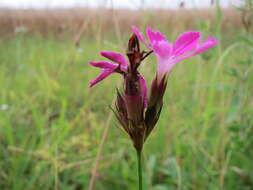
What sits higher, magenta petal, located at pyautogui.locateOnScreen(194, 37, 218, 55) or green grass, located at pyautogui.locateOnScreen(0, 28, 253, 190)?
magenta petal, located at pyautogui.locateOnScreen(194, 37, 218, 55)

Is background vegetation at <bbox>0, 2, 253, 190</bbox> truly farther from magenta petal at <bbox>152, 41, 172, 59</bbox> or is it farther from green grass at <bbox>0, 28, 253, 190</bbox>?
magenta petal at <bbox>152, 41, 172, 59</bbox>

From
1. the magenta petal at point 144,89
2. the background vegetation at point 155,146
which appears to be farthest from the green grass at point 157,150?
the magenta petal at point 144,89

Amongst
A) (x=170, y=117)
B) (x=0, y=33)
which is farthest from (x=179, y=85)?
(x=0, y=33)

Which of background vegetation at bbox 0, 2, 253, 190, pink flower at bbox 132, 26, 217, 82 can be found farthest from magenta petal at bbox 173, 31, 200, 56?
background vegetation at bbox 0, 2, 253, 190

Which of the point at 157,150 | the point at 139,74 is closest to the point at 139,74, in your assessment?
the point at 139,74

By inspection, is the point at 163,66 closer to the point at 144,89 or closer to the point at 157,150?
the point at 144,89

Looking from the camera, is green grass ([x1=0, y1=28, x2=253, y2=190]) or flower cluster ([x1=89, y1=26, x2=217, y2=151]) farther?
green grass ([x1=0, y1=28, x2=253, y2=190])
